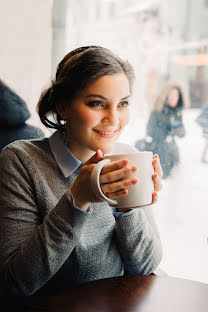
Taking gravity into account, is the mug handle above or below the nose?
below

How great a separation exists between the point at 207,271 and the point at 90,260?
2.37ft

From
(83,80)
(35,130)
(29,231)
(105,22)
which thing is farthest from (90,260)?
(105,22)

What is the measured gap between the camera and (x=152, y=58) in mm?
1560

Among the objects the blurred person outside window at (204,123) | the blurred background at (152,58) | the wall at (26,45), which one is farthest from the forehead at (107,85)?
the wall at (26,45)

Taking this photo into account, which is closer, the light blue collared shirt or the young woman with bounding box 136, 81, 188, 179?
the light blue collared shirt

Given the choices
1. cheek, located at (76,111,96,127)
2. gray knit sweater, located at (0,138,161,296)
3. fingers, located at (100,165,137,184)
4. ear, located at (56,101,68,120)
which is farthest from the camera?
ear, located at (56,101,68,120)

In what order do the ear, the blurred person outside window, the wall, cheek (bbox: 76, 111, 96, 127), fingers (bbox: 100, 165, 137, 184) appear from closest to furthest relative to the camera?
fingers (bbox: 100, 165, 137, 184), cheek (bbox: 76, 111, 96, 127), the ear, the blurred person outside window, the wall

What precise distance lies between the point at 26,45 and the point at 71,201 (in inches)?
48.3

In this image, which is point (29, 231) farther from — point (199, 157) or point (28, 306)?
point (199, 157)

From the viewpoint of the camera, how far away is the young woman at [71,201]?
74 centimetres

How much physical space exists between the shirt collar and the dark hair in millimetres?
118

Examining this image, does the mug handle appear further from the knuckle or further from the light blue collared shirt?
the light blue collared shirt

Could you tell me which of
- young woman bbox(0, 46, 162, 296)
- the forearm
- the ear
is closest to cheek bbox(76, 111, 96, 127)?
young woman bbox(0, 46, 162, 296)

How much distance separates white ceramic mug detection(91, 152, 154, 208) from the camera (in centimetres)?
66
